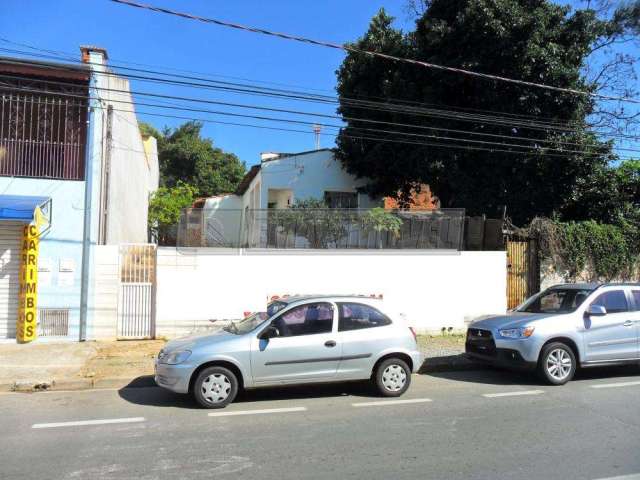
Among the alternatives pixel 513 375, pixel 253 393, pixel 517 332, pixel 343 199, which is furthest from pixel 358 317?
pixel 343 199

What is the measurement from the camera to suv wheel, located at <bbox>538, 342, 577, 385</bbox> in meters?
8.33

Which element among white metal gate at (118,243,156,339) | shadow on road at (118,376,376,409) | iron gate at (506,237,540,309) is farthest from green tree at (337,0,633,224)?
shadow on road at (118,376,376,409)

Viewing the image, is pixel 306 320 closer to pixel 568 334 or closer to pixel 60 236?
pixel 568 334

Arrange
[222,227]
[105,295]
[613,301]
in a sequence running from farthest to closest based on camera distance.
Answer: [222,227]
[105,295]
[613,301]

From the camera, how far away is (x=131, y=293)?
1216cm

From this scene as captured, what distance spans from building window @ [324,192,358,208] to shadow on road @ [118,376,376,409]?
13.6m

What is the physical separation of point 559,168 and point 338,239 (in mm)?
8453

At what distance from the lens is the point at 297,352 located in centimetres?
719

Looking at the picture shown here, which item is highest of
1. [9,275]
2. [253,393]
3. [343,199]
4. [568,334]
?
[343,199]

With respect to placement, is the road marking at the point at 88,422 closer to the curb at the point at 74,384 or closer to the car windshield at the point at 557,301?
the curb at the point at 74,384

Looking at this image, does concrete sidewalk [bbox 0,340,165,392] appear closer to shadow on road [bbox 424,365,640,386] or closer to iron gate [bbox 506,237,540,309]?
shadow on road [bbox 424,365,640,386]

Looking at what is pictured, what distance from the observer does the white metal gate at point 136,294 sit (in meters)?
12.1

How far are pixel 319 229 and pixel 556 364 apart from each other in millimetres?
6817

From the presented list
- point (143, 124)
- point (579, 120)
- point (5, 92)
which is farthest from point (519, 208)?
point (143, 124)
